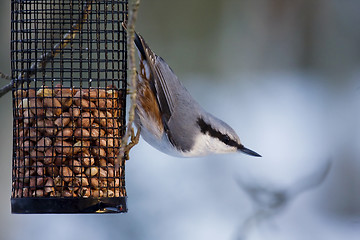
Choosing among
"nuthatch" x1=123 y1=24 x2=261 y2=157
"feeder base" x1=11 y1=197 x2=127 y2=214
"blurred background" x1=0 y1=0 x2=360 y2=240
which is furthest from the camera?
"blurred background" x1=0 y1=0 x2=360 y2=240

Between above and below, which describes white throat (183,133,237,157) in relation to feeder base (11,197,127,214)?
above

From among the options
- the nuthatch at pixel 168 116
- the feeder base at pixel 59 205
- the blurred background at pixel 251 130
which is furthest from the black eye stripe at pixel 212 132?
the blurred background at pixel 251 130

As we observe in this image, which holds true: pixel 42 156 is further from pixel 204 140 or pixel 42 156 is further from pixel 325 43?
pixel 325 43

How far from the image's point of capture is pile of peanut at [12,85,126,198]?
2.63m

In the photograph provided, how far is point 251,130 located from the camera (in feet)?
15.8

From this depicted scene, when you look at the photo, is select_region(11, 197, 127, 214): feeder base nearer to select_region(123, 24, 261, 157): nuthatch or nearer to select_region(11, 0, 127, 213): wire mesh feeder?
select_region(11, 0, 127, 213): wire mesh feeder

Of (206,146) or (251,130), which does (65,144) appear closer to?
(206,146)

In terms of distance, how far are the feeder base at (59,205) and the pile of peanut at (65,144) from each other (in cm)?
4

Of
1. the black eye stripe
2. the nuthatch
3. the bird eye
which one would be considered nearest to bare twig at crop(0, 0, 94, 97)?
the nuthatch

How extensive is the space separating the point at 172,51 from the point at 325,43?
4.61 ft

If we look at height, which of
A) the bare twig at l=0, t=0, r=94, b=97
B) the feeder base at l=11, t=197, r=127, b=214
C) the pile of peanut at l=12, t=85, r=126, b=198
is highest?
the bare twig at l=0, t=0, r=94, b=97

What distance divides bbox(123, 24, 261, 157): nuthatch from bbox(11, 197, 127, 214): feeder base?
23.3 inches

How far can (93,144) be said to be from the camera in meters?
2.73

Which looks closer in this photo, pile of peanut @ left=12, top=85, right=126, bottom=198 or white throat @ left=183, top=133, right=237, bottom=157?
pile of peanut @ left=12, top=85, right=126, bottom=198
